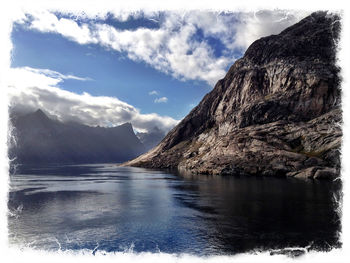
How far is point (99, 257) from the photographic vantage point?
23000mm

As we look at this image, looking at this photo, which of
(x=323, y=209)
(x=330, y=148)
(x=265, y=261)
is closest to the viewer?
(x=265, y=261)

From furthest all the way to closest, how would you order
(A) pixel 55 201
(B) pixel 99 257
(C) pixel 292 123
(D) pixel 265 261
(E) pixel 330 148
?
(C) pixel 292 123 → (E) pixel 330 148 → (A) pixel 55 201 → (D) pixel 265 261 → (B) pixel 99 257

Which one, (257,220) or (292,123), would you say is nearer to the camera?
(257,220)

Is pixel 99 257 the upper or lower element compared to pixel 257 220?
upper

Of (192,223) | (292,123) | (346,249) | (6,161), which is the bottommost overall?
(192,223)

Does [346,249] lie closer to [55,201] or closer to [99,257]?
[99,257]

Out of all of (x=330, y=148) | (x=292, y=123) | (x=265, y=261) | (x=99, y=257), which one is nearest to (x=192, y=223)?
(x=265, y=261)

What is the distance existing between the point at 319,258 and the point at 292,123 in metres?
158

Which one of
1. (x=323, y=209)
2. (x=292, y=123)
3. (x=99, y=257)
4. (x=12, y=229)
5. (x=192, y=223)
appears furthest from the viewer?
(x=292, y=123)

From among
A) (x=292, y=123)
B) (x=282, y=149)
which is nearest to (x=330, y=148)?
(x=282, y=149)

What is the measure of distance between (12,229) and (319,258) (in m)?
44.5

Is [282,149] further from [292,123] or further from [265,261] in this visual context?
[265,261]

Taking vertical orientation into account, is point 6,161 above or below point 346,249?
above

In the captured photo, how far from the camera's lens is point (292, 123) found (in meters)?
171
